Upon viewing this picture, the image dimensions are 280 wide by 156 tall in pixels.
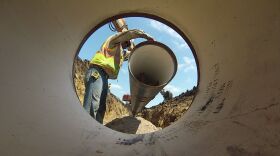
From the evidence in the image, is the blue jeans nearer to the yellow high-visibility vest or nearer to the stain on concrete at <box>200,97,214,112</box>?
the yellow high-visibility vest

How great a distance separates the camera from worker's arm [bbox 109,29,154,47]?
301cm

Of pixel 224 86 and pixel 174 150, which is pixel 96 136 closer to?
pixel 174 150

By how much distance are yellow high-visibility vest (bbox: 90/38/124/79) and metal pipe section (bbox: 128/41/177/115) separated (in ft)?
0.72

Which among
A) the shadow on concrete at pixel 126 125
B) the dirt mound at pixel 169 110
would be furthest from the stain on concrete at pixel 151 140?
the dirt mound at pixel 169 110

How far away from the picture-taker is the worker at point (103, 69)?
2.99m

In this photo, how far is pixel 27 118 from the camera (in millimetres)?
1323

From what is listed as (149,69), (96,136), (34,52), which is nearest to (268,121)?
(96,136)

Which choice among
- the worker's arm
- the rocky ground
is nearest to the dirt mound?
the rocky ground

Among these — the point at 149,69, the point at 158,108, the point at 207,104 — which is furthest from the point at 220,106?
the point at 158,108

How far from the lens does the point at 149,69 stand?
3.09 metres

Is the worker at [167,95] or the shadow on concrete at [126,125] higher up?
the worker at [167,95]

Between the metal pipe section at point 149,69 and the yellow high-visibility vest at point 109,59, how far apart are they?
0.22 metres

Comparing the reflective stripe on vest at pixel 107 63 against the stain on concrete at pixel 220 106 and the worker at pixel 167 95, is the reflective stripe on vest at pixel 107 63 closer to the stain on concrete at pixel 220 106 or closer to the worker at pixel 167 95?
the stain on concrete at pixel 220 106

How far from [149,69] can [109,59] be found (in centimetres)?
42
